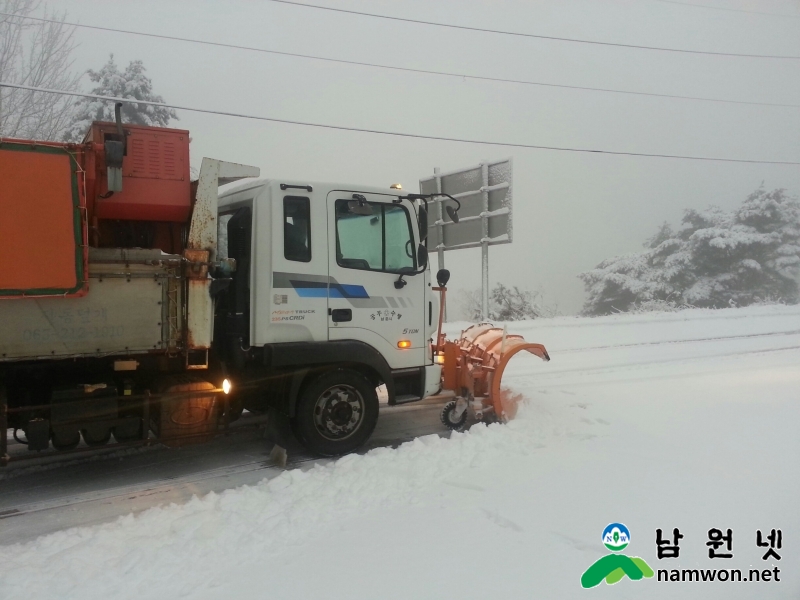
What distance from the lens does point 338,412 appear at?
19.5ft

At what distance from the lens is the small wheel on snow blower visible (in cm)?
689

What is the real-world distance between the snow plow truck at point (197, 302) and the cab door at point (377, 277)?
0.05ft

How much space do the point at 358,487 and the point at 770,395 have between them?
5.85m

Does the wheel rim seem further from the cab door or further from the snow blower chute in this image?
the snow blower chute

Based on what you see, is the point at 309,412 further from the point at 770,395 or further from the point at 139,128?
the point at 770,395

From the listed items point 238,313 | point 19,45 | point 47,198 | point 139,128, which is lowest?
point 238,313

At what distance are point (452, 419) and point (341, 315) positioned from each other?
2.02 m

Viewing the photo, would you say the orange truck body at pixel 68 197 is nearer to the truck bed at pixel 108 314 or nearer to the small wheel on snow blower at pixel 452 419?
the truck bed at pixel 108 314

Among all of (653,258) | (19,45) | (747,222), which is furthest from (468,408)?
(747,222)

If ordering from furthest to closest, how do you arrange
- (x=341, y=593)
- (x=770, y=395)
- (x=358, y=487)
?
(x=770, y=395), (x=358, y=487), (x=341, y=593)

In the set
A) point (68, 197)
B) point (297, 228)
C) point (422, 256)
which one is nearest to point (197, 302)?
point (297, 228)

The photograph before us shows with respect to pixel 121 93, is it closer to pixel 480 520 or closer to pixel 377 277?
pixel 377 277

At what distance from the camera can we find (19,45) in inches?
588

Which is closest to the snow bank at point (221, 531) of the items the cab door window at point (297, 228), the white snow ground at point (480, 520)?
the white snow ground at point (480, 520)
